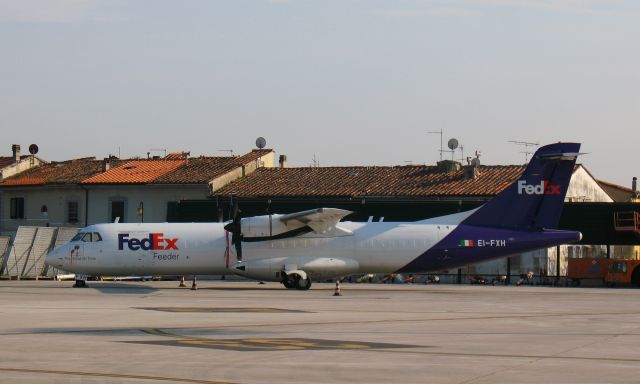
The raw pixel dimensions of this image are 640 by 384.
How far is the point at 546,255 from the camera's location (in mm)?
60844

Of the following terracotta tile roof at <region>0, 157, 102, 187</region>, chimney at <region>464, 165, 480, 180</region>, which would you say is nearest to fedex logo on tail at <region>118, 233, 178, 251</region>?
chimney at <region>464, 165, 480, 180</region>

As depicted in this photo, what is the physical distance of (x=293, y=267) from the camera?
4688 centimetres

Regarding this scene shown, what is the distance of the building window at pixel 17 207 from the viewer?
77.6 meters

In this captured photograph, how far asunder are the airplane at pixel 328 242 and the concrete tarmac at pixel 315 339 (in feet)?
16.8

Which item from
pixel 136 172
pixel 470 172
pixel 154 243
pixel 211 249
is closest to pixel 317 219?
pixel 211 249

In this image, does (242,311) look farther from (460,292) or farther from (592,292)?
(592,292)

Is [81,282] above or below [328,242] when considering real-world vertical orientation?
below

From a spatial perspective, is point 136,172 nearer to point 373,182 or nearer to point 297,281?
point 373,182

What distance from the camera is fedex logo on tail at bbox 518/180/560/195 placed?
47094 mm

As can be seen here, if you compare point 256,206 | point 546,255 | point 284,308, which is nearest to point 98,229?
point 284,308

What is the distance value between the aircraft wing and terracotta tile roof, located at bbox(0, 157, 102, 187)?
33128 millimetres

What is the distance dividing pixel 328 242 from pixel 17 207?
3927 centimetres

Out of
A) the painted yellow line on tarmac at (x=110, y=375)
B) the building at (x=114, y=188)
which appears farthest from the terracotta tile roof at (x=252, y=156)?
the painted yellow line on tarmac at (x=110, y=375)

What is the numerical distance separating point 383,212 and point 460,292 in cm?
1773
